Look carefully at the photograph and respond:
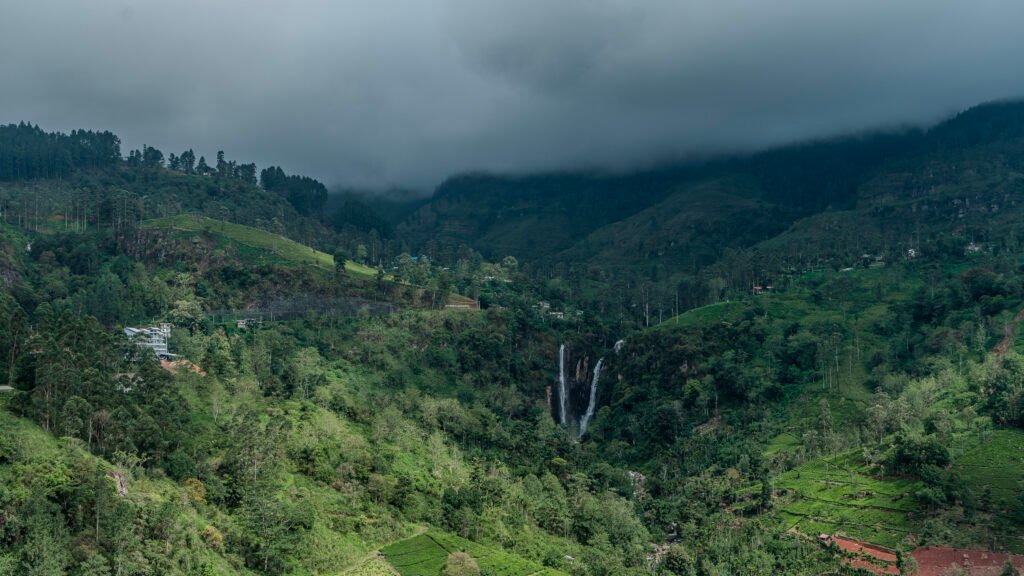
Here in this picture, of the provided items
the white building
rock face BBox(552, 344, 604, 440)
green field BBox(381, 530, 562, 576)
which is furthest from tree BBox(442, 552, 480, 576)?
rock face BBox(552, 344, 604, 440)

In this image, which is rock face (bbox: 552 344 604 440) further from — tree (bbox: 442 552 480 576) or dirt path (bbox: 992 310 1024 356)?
tree (bbox: 442 552 480 576)

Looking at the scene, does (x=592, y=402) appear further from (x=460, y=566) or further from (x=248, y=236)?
(x=460, y=566)

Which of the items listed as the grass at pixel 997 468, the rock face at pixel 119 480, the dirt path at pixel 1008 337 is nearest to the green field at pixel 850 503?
the grass at pixel 997 468

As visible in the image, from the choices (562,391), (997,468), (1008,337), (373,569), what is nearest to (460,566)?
(373,569)

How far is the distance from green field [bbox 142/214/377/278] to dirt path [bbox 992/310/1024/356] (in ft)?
283

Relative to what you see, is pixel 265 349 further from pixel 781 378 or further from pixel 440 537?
pixel 781 378

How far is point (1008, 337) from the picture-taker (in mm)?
92438

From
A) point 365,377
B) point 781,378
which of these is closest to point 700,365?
point 781,378

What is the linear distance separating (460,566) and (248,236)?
8933 cm

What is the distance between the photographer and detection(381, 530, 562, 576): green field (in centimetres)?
5438

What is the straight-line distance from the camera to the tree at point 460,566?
51938mm

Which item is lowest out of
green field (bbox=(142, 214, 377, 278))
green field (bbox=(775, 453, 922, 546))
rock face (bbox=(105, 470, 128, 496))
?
green field (bbox=(775, 453, 922, 546))

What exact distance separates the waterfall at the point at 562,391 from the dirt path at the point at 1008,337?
54.8 meters

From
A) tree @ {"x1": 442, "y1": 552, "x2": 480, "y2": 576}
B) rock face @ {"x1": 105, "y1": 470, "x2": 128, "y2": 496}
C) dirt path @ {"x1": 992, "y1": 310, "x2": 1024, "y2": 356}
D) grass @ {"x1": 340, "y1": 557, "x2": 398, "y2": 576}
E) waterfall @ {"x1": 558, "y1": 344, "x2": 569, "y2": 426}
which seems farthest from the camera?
waterfall @ {"x1": 558, "y1": 344, "x2": 569, "y2": 426}
